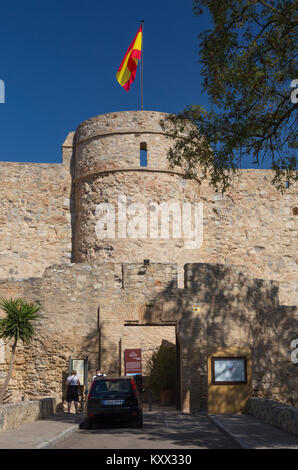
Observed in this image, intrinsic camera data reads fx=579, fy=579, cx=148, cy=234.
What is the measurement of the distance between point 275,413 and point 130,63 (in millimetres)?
14122

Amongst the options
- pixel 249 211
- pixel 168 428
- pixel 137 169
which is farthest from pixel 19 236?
pixel 168 428

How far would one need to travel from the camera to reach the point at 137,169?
2072 centimetres

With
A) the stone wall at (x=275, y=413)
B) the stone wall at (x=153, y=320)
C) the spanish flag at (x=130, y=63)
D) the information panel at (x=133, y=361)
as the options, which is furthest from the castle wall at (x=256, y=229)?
the stone wall at (x=275, y=413)

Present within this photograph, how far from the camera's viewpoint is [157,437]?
10156 millimetres

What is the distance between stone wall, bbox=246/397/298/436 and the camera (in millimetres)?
10098

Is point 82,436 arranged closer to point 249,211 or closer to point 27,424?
point 27,424

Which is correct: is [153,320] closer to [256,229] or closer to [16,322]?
[16,322]

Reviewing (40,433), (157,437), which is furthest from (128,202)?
(40,433)

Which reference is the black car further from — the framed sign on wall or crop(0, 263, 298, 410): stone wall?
crop(0, 263, 298, 410): stone wall

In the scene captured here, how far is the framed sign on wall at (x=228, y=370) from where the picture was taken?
1456cm

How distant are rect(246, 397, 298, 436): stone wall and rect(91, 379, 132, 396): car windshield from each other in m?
2.95

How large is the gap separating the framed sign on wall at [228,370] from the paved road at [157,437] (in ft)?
4.24

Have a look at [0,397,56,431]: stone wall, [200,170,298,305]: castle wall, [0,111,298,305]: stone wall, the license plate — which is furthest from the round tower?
the license plate

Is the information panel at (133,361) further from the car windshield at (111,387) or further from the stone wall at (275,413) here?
the car windshield at (111,387)
